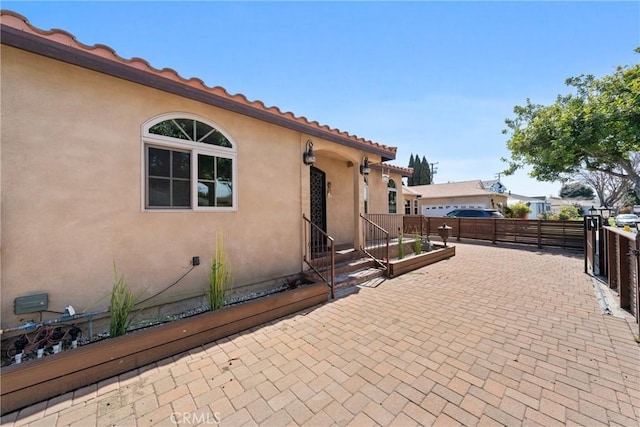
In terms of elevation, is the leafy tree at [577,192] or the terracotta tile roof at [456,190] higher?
the leafy tree at [577,192]

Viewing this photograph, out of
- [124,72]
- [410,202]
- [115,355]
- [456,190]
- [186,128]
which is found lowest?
[115,355]

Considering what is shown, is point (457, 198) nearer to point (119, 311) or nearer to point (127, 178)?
point (127, 178)

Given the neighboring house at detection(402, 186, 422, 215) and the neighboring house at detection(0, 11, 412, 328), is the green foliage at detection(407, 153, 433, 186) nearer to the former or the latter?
the neighboring house at detection(402, 186, 422, 215)

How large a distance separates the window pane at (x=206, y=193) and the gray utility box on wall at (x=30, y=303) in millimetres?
2147

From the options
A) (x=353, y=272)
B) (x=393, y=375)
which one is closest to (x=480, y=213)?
(x=353, y=272)

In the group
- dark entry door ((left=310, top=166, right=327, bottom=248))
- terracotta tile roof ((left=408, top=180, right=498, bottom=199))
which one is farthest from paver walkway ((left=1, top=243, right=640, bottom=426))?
terracotta tile roof ((left=408, top=180, right=498, bottom=199))

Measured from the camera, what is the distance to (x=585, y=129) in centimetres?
1013

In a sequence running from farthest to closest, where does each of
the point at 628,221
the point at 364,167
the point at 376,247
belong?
1. the point at 628,221
2. the point at 376,247
3. the point at 364,167

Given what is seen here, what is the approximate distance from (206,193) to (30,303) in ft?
8.03

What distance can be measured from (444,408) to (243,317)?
8.86ft

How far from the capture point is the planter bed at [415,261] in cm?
653

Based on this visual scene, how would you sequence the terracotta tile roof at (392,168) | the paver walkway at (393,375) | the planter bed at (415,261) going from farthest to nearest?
the terracotta tile roof at (392,168)
the planter bed at (415,261)
the paver walkway at (393,375)

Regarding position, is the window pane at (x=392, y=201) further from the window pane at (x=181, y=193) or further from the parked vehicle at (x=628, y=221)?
the window pane at (x=181, y=193)

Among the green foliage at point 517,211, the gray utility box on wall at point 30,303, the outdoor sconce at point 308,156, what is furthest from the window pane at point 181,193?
the green foliage at point 517,211
